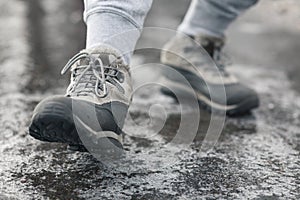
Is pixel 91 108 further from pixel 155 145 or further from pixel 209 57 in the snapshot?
pixel 209 57

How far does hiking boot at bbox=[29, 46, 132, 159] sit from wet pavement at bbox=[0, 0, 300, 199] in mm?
101

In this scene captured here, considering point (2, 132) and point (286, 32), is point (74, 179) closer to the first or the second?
point (2, 132)

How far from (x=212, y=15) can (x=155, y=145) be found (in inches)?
22.4

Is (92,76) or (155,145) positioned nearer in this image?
(92,76)

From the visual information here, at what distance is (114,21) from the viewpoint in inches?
53.6

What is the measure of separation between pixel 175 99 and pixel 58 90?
1.53ft

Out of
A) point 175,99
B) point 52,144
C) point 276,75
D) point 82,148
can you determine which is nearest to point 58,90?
point 175,99

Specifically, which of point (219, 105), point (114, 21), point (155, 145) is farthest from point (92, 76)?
point (219, 105)

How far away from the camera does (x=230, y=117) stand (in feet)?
6.05

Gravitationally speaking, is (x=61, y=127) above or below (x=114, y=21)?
below

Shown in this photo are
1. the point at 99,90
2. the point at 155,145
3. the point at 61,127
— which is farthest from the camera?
the point at 155,145

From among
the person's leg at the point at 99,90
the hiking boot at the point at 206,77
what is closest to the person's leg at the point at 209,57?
the hiking boot at the point at 206,77

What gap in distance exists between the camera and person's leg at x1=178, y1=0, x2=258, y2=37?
1.83 m

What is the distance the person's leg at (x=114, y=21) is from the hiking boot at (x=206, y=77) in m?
0.52
